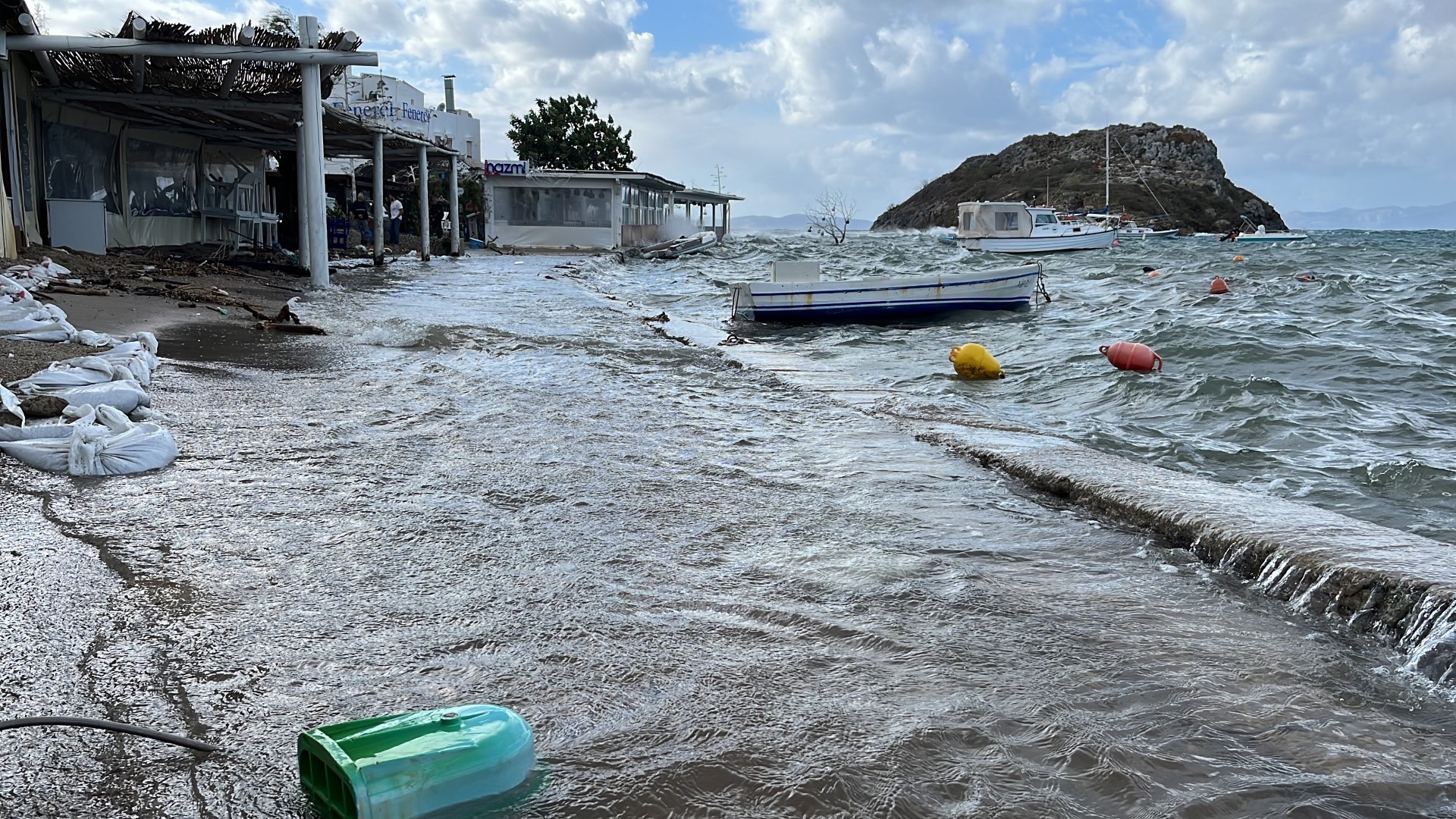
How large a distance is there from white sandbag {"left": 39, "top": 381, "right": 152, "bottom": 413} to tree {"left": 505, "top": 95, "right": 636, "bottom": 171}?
5716 centimetres

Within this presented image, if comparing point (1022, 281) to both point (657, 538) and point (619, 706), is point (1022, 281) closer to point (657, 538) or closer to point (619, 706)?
point (657, 538)

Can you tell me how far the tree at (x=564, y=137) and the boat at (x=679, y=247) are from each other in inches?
409

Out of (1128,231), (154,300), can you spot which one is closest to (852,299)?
(154,300)

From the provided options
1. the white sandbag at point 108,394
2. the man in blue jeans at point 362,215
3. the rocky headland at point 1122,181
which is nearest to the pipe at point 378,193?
the man in blue jeans at point 362,215

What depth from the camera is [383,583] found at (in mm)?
3928

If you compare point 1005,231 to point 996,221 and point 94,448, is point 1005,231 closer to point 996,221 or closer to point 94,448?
point 996,221

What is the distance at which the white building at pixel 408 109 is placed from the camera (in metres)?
49.3

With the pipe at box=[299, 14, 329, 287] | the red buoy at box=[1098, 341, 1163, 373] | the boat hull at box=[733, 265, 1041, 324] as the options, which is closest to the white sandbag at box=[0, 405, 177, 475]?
the red buoy at box=[1098, 341, 1163, 373]

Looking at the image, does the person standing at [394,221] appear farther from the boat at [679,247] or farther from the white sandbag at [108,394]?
the white sandbag at [108,394]

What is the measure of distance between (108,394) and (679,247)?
43.3 metres

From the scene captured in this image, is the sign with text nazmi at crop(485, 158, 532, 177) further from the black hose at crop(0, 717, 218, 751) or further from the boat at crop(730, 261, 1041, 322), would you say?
the black hose at crop(0, 717, 218, 751)

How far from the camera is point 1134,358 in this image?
1296 centimetres

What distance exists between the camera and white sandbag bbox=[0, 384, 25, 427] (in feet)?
18.1

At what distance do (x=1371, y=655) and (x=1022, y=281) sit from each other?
18.4 m
